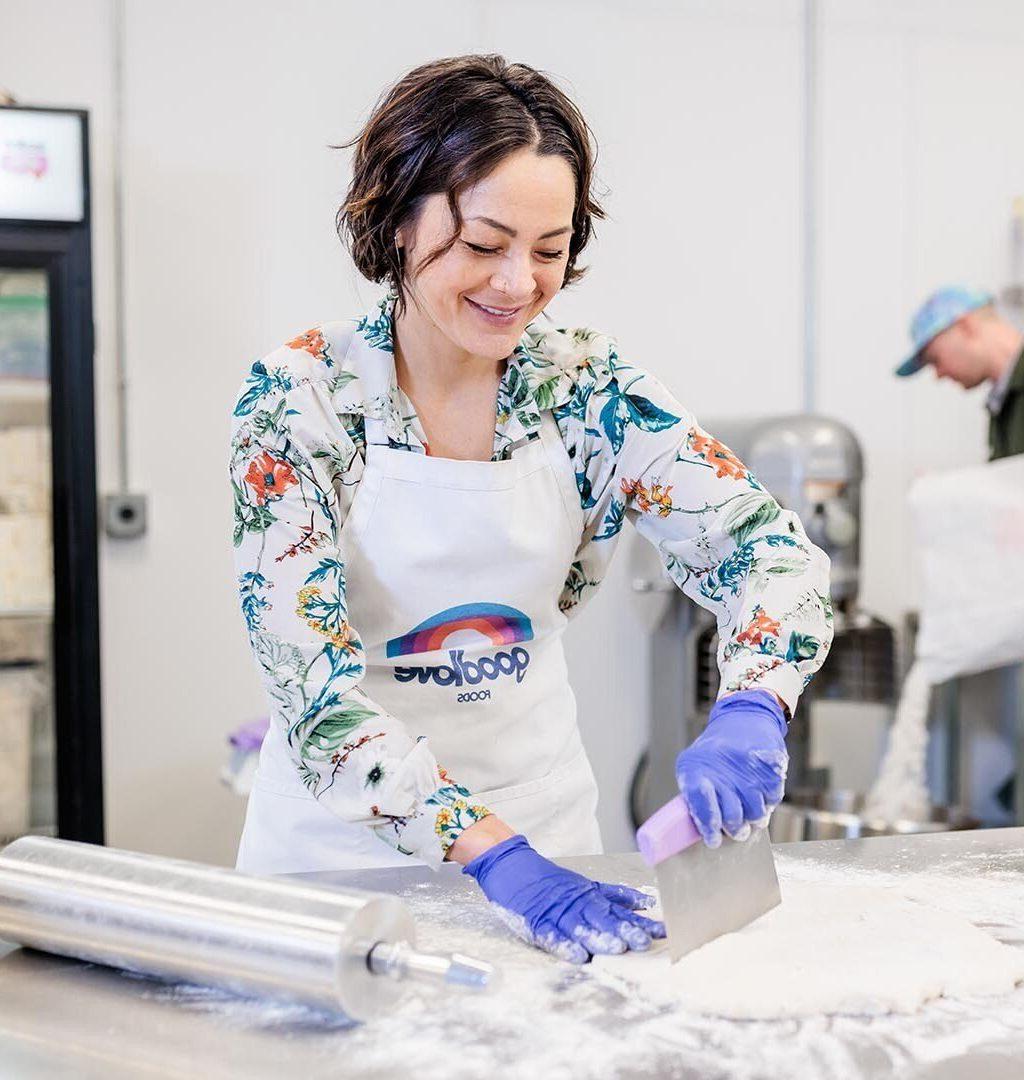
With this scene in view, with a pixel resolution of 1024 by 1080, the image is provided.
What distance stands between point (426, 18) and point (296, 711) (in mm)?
2306

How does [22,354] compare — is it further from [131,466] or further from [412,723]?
[412,723]

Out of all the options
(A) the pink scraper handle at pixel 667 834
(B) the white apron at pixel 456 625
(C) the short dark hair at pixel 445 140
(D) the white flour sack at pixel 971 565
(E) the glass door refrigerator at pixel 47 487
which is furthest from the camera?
(D) the white flour sack at pixel 971 565

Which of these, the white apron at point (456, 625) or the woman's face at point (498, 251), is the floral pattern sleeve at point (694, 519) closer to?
the white apron at point (456, 625)

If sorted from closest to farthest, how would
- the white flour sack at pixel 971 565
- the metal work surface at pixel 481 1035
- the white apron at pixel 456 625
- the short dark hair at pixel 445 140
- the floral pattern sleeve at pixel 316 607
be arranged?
the metal work surface at pixel 481 1035, the floral pattern sleeve at pixel 316 607, the short dark hair at pixel 445 140, the white apron at pixel 456 625, the white flour sack at pixel 971 565

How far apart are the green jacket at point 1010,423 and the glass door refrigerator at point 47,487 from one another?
6.39 ft

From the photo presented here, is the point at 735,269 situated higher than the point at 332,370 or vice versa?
the point at 735,269

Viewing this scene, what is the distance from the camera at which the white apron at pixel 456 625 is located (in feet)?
4.56

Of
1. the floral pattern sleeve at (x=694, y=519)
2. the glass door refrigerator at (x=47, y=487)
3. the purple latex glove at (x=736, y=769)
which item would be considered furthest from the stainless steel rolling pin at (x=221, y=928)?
the glass door refrigerator at (x=47, y=487)

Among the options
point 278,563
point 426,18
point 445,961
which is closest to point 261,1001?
point 445,961

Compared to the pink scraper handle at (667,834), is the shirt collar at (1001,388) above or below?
above

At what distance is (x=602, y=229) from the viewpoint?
3.21m

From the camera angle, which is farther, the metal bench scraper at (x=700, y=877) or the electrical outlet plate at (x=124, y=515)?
the electrical outlet plate at (x=124, y=515)

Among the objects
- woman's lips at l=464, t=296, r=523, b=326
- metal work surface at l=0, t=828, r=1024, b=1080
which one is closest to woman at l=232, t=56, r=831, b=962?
woman's lips at l=464, t=296, r=523, b=326

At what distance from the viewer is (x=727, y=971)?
1028 millimetres
